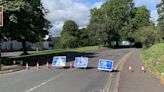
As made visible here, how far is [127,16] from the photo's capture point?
145 m

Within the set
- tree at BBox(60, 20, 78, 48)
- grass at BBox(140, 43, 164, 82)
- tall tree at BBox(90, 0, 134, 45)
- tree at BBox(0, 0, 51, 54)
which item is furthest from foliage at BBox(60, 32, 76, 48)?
grass at BBox(140, 43, 164, 82)

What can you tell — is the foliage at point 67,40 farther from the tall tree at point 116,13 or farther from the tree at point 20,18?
the tree at point 20,18

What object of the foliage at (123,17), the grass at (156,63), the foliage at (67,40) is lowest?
the grass at (156,63)

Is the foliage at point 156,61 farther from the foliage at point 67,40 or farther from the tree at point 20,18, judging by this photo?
the foliage at point 67,40

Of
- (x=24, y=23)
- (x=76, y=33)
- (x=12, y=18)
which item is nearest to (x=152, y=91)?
(x=12, y=18)

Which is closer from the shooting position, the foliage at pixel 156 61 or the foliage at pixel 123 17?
the foliage at pixel 156 61

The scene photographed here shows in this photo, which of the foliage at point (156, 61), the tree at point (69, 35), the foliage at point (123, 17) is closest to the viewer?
the foliage at point (156, 61)

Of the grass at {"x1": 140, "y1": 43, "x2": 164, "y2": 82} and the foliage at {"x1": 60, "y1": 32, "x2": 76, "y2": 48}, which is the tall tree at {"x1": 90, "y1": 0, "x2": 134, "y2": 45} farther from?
the grass at {"x1": 140, "y1": 43, "x2": 164, "y2": 82}

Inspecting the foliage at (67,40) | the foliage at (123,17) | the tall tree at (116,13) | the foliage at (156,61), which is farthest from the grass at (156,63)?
the foliage at (123,17)

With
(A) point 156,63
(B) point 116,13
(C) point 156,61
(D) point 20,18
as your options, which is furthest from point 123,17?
(A) point 156,63

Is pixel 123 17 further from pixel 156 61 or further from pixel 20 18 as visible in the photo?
pixel 156 61

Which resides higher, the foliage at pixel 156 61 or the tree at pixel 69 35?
the tree at pixel 69 35

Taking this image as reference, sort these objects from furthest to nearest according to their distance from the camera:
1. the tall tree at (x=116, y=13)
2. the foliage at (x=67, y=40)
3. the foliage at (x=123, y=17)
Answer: the foliage at (x=123, y=17)
the tall tree at (x=116, y=13)
the foliage at (x=67, y=40)

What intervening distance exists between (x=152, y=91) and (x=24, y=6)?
88.9ft
